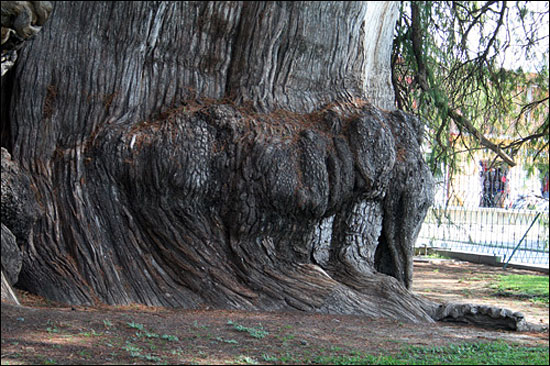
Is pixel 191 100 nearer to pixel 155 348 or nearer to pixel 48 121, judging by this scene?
pixel 48 121

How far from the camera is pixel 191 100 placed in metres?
7.39

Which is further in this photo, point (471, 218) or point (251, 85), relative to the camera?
point (471, 218)

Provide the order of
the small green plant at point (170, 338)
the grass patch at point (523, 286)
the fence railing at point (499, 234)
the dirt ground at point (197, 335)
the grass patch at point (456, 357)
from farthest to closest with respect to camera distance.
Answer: the fence railing at point (499, 234) < the grass patch at point (523, 286) < the small green plant at point (170, 338) < the grass patch at point (456, 357) < the dirt ground at point (197, 335)

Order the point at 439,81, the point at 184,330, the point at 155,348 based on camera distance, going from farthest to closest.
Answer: the point at 439,81
the point at 184,330
the point at 155,348

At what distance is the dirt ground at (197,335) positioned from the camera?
4.71m

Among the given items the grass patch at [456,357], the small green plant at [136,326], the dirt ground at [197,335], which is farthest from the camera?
the small green plant at [136,326]

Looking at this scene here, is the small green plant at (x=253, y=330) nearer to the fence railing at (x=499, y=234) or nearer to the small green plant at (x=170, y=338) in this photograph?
the small green plant at (x=170, y=338)

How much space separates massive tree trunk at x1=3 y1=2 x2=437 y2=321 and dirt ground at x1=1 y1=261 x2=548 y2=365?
15.3 inches

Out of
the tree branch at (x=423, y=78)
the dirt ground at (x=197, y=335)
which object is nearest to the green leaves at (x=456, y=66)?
the tree branch at (x=423, y=78)

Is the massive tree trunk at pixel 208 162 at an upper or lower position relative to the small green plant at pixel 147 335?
upper

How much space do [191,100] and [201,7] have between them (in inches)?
37.1

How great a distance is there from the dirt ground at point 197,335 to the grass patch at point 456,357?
15 centimetres

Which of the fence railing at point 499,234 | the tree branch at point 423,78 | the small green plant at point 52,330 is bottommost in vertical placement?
the small green plant at point 52,330

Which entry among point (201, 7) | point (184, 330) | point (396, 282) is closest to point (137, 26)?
point (201, 7)
